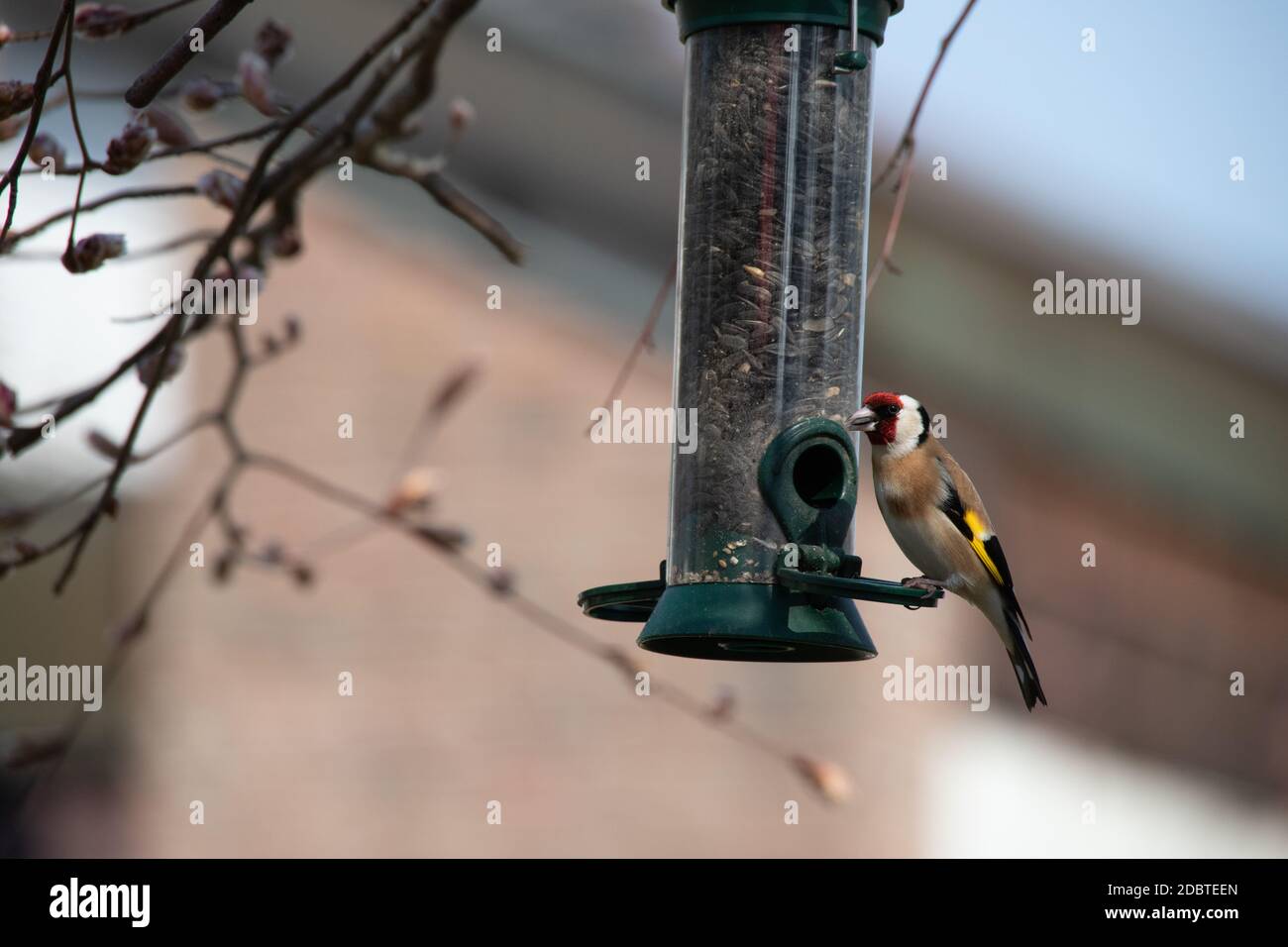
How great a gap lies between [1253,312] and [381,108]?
13442 millimetres

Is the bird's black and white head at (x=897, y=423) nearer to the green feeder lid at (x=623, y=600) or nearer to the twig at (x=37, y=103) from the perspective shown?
the green feeder lid at (x=623, y=600)

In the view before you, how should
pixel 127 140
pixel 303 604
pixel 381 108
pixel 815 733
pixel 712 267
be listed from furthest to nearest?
pixel 303 604 < pixel 815 733 < pixel 712 267 < pixel 381 108 < pixel 127 140

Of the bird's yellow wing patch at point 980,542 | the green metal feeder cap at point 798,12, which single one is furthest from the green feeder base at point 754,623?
the green metal feeder cap at point 798,12

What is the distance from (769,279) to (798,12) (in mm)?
818

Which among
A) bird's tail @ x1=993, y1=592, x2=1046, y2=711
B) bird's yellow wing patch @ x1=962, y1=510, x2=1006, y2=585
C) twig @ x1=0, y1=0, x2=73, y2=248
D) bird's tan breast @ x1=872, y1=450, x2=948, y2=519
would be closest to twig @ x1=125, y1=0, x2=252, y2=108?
twig @ x1=0, y1=0, x2=73, y2=248

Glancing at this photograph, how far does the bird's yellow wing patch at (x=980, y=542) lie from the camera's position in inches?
254

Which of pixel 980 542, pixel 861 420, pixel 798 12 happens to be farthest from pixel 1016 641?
pixel 798 12

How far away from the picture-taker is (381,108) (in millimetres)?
4703

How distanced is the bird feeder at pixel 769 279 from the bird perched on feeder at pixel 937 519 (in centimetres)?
39

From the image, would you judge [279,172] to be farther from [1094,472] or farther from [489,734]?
[1094,472]

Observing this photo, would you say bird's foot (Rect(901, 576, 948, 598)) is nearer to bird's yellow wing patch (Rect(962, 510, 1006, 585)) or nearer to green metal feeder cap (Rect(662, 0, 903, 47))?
bird's yellow wing patch (Rect(962, 510, 1006, 585))

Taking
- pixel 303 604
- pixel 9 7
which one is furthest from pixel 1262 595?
pixel 9 7

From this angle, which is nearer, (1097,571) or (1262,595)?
(1097,571)

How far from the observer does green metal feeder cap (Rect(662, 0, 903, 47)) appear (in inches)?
233
